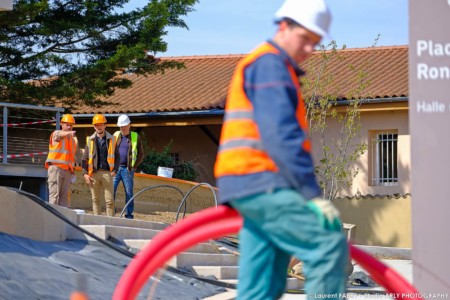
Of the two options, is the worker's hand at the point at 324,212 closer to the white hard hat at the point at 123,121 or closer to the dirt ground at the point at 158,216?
the white hard hat at the point at 123,121

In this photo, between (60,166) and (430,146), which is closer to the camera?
(430,146)

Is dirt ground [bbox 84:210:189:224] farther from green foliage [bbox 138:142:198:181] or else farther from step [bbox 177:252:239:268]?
green foliage [bbox 138:142:198:181]

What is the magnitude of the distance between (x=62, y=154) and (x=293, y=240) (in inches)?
532

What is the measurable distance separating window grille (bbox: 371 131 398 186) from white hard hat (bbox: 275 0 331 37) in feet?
80.1

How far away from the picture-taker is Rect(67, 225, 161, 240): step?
15.4 metres

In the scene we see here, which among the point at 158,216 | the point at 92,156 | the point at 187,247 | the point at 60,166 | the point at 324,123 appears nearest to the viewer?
the point at 187,247

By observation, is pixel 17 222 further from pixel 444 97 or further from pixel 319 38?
pixel 319 38

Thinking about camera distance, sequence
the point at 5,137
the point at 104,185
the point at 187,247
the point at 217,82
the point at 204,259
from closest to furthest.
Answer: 1. the point at 187,247
2. the point at 204,259
3. the point at 104,185
4. the point at 5,137
5. the point at 217,82

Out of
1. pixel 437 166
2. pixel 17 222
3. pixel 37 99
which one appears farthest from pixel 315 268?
pixel 37 99

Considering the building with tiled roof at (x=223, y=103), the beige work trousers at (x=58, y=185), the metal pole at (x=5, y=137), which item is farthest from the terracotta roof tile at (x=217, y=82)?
the beige work trousers at (x=58, y=185)

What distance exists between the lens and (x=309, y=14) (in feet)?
17.3

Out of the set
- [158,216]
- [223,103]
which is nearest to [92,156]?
[158,216]

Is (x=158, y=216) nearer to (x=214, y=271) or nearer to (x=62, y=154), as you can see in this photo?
(x=62, y=154)

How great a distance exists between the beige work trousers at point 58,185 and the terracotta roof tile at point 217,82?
11.3 m
